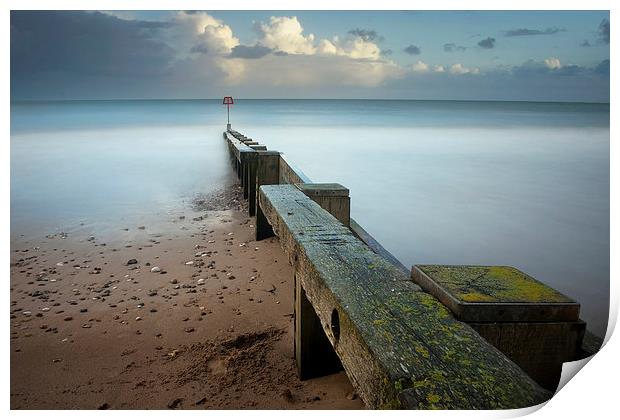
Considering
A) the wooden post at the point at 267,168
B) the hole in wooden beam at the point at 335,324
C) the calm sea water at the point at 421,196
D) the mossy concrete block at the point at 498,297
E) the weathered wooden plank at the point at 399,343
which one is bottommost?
the calm sea water at the point at 421,196

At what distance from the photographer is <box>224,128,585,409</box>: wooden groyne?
3.80 feet

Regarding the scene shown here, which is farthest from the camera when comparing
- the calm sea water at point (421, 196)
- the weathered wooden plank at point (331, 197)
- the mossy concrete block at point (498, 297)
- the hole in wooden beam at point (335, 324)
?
the calm sea water at point (421, 196)

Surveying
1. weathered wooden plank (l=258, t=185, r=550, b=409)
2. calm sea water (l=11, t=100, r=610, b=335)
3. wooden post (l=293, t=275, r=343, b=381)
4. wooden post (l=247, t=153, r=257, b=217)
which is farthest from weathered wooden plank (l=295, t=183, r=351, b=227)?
wooden post (l=247, t=153, r=257, b=217)

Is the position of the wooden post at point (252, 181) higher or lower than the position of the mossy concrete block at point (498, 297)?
lower

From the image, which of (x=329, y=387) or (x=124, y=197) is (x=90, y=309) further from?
(x=124, y=197)

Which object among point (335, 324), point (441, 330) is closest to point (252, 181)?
point (335, 324)

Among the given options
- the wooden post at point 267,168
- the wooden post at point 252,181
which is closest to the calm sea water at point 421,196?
the wooden post at point 252,181

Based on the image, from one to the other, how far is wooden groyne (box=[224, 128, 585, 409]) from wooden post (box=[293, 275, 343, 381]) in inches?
19.9

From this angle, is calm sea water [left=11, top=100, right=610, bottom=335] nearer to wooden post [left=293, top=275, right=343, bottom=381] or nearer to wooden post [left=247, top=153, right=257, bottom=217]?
wooden post [left=247, top=153, right=257, bottom=217]

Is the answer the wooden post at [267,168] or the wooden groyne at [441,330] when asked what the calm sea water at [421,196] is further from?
the wooden groyne at [441,330]

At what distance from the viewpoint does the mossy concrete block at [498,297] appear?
1.39 m

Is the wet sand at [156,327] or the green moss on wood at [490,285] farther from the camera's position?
the wet sand at [156,327]

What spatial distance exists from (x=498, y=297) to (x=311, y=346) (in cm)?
125

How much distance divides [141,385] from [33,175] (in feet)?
22.5
